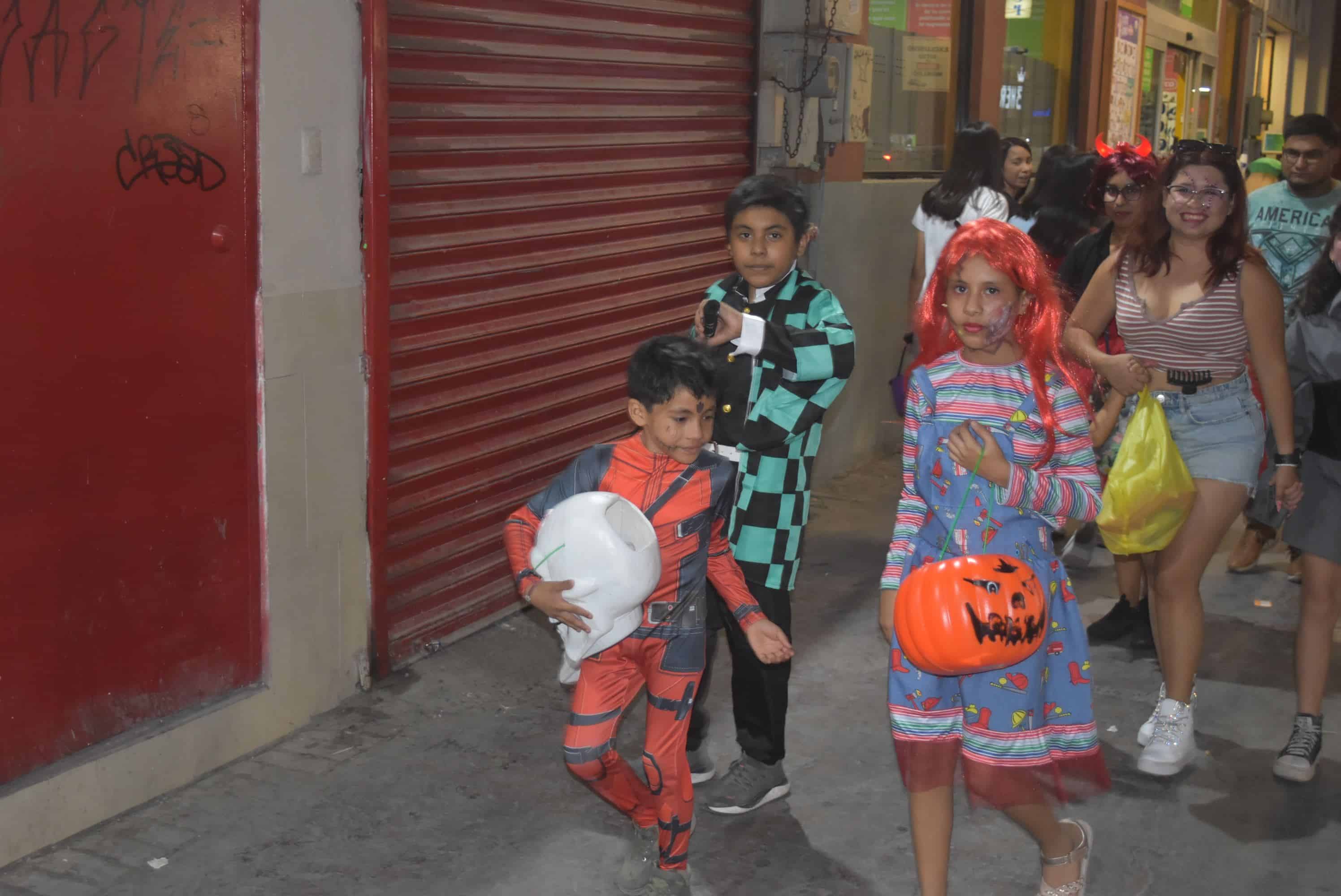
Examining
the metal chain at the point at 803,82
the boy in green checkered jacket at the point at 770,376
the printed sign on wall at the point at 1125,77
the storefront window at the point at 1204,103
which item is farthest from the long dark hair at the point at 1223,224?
the storefront window at the point at 1204,103

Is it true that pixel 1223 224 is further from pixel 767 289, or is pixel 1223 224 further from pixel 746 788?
pixel 746 788

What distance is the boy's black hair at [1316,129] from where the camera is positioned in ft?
20.4

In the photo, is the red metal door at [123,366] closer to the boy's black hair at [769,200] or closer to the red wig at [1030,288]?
the boy's black hair at [769,200]

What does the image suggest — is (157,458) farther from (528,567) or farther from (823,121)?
(823,121)

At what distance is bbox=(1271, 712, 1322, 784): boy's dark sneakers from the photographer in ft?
15.0

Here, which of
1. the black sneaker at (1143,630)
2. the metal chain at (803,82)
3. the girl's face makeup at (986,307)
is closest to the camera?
the girl's face makeup at (986,307)

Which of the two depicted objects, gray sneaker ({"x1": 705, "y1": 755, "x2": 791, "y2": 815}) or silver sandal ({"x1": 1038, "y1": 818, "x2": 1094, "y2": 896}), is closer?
silver sandal ({"x1": 1038, "y1": 818, "x2": 1094, "y2": 896})

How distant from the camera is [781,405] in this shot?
3.89 metres

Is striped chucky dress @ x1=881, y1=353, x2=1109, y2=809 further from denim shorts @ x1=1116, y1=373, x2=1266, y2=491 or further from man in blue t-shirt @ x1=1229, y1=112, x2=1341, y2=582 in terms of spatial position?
man in blue t-shirt @ x1=1229, y1=112, x2=1341, y2=582

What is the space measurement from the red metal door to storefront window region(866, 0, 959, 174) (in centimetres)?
587

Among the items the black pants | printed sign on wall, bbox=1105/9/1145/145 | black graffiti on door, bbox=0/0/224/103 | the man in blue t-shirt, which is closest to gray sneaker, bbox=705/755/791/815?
the black pants

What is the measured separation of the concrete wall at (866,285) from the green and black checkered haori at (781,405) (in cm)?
428

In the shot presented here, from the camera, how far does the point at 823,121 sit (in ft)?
26.0

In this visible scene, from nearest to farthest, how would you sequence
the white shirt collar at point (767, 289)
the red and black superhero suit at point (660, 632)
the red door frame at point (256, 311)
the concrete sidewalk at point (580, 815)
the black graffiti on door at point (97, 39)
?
the red and black superhero suit at point (660, 632) → the black graffiti on door at point (97, 39) → the concrete sidewalk at point (580, 815) → the white shirt collar at point (767, 289) → the red door frame at point (256, 311)
